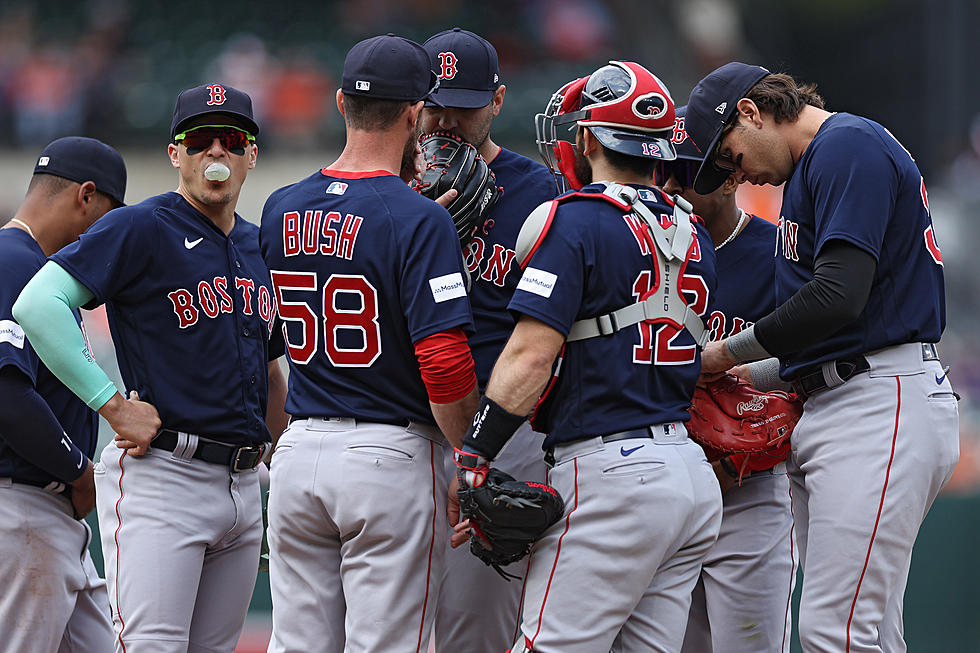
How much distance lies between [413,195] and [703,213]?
4.53ft

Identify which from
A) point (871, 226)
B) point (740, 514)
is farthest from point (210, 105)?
point (740, 514)

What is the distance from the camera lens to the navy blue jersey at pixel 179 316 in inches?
156

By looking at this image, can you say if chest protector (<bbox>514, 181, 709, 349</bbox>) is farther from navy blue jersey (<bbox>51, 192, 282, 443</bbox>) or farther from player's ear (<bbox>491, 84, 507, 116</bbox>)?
navy blue jersey (<bbox>51, 192, 282, 443</bbox>)

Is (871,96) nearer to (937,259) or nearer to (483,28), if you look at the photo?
(483,28)

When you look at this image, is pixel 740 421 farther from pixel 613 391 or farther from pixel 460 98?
pixel 460 98

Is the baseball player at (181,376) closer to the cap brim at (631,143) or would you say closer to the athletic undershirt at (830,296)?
the cap brim at (631,143)

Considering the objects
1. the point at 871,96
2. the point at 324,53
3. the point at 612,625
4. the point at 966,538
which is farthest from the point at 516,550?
the point at 871,96

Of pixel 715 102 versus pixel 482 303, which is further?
pixel 482 303

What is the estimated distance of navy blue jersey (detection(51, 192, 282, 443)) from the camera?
3.97m

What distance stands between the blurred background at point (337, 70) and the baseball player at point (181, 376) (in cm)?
868

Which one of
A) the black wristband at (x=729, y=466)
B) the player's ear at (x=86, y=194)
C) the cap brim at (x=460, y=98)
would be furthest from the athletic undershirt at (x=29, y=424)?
the black wristband at (x=729, y=466)

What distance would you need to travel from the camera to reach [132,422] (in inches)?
155

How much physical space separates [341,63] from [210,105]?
11881mm

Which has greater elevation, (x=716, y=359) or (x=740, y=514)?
(x=716, y=359)
